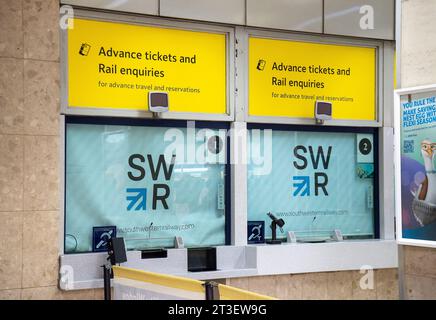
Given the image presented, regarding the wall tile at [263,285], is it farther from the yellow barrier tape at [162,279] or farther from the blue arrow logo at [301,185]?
the yellow barrier tape at [162,279]

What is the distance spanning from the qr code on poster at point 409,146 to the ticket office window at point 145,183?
2122 millimetres

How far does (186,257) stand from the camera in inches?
246

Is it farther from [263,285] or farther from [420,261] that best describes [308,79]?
[420,261]

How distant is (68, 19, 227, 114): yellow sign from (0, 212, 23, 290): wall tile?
3.65 ft

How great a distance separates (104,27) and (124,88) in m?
0.57

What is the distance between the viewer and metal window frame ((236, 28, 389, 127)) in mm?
6625

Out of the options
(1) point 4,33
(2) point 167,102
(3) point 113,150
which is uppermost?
(1) point 4,33

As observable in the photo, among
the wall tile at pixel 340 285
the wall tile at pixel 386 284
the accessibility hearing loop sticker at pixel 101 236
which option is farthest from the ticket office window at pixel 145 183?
the wall tile at pixel 386 284

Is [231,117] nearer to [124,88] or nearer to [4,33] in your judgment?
[124,88]

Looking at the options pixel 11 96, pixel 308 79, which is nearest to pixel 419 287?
pixel 308 79

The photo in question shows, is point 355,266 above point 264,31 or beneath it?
beneath
